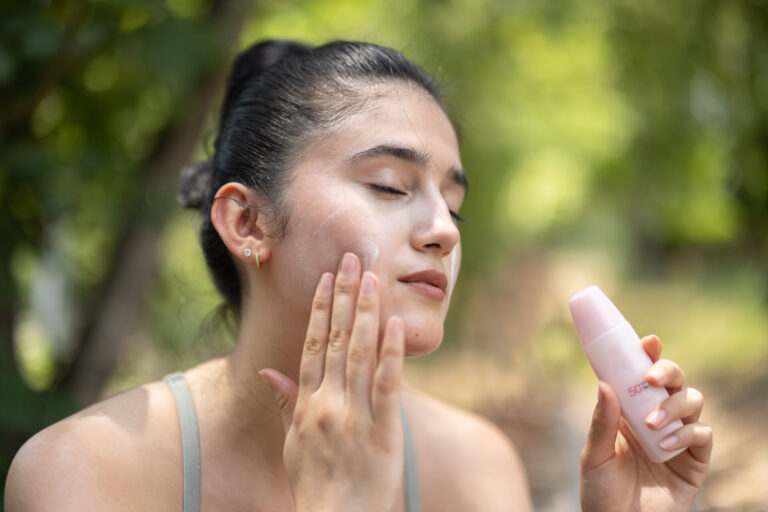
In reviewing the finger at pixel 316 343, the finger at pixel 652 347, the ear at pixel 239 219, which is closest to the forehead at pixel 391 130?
the ear at pixel 239 219

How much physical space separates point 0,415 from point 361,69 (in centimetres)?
133

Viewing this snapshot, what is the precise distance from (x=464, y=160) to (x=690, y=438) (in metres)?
3.26

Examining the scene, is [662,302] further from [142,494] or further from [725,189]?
[142,494]

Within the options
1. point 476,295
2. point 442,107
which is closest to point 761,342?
point 476,295

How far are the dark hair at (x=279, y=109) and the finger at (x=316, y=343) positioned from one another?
0.61 ft

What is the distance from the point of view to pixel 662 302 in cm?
868

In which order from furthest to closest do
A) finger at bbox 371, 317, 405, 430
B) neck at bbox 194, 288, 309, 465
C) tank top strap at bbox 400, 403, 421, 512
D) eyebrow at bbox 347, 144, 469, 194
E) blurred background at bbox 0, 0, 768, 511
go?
blurred background at bbox 0, 0, 768, 511 < tank top strap at bbox 400, 403, 421, 512 < neck at bbox 194, 288, 309, 465 < eyebrow at bbox 347, 144, 469, 194 < finger at bbox 371, 317, 405, 430

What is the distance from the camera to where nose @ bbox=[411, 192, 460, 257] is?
118 centimetres

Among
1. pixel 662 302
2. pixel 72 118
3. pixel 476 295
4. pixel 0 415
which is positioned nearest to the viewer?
pixel 0 415

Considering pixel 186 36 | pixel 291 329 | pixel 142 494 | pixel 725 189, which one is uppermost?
pixel 725 189

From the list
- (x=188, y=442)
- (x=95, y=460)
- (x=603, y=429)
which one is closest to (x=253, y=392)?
(x=188, y=442)

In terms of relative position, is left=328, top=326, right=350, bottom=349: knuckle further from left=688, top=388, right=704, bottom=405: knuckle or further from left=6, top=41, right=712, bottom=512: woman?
left=688, top=388, right=704, bottom=405: knuckle

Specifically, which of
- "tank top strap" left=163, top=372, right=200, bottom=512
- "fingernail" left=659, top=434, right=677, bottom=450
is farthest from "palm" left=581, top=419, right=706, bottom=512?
"tank top strap" left=163, top=372, right=200, bottom=512

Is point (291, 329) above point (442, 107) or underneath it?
underneath
